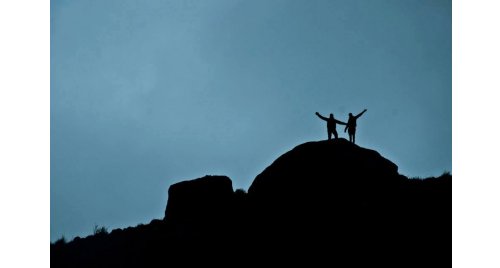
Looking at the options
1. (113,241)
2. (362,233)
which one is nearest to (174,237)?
(113,241)

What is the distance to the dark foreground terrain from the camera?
1426 centimetres

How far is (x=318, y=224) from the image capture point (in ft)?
52.3

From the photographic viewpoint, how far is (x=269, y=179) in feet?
60.7

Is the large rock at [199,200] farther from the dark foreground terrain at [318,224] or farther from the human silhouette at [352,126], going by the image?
the human silhouette at [352,126]

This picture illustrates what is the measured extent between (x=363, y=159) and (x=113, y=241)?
15764mm

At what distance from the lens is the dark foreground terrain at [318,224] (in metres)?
14.3
